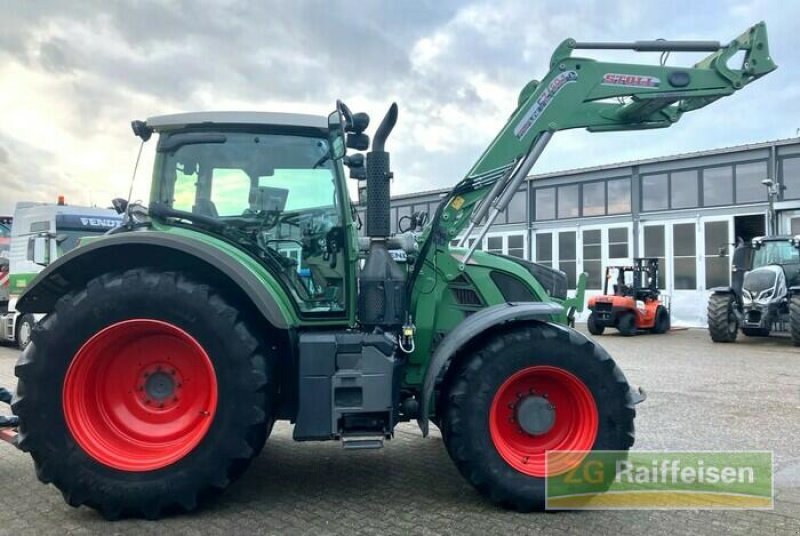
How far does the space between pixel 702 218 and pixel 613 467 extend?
1968 cm

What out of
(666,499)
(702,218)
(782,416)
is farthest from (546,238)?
(666,499)

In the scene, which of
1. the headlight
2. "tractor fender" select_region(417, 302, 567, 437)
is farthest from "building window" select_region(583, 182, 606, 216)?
"tractor fender" select_region(417, 302, 567, 437)

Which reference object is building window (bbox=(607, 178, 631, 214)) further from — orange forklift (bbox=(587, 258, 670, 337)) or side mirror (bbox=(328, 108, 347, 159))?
side mirror (bbox=(328, 108, 347, 159))


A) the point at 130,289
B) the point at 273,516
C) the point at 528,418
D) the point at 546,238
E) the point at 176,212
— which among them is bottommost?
the point at 273,516

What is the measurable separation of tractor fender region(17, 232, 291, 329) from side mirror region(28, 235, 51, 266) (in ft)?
26.5

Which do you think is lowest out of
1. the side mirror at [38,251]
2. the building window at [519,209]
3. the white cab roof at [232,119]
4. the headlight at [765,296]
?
the headlight at [765,296]

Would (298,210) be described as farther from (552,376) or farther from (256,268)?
(552,376)

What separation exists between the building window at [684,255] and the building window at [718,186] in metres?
1.04

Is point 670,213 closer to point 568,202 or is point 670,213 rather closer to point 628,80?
point 568,202

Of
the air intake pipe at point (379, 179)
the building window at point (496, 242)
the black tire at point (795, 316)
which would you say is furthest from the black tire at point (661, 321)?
the air intake pipe at point (379, 179)

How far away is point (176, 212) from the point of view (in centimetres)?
445

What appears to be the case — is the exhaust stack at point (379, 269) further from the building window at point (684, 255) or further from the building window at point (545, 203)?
the building window at point (545, 203)

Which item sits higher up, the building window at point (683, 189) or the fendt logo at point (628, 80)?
the building window at point (683, 189)

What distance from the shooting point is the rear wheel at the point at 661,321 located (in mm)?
18438
